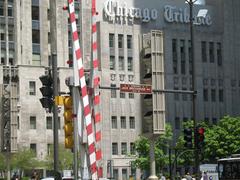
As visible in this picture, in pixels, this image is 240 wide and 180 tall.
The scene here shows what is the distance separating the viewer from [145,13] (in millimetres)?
109750

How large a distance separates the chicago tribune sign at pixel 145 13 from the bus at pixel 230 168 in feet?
211

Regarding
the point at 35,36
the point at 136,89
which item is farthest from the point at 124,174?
the point at 136,89

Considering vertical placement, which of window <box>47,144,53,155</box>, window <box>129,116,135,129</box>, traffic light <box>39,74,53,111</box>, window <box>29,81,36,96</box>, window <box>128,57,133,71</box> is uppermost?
window <box>128,57,133,71</box>

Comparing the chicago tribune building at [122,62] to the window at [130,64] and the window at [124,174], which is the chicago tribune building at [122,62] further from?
the window at [124,174]

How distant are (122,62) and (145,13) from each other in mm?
9482

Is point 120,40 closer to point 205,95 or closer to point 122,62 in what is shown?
→ point 122,62

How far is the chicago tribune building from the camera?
316ft

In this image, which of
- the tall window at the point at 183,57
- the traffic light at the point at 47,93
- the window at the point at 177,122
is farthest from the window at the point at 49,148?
the traffic light at the point at 47,93

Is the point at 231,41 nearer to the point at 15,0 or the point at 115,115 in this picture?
the point at 115,115

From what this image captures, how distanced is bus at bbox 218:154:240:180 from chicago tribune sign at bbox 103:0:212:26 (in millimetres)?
64363

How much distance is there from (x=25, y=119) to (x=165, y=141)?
19596 mm

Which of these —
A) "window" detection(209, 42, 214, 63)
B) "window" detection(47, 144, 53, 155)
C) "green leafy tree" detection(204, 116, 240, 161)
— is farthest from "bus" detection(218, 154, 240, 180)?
"window" detection(209, 42, 214, 63)

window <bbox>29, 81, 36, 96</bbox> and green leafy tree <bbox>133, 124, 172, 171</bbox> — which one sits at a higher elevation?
window <bbox>29, 81, 36, 96</bbox>

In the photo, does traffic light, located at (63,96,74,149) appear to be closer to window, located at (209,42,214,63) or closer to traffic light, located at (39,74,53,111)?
traffic light, located at (39,74,53,111)
